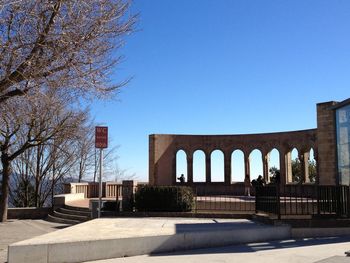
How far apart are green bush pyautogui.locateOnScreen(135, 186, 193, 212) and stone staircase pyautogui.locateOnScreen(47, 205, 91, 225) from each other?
105 inches

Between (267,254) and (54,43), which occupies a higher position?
(54,43)

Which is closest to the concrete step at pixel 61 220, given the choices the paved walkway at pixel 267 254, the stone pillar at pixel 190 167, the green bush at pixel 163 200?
the green bush at pixel 163 200

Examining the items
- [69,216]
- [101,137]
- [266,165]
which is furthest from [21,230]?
[266,165]

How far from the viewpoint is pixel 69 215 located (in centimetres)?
2019

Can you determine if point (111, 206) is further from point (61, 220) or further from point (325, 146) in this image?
point (325, 146)

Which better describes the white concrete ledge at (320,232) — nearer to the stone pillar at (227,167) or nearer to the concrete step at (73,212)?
the concrete step at (73,212)

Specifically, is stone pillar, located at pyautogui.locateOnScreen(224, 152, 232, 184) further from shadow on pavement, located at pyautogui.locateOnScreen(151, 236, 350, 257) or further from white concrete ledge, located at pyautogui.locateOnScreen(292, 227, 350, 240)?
shadow on pavement, located at pyautogui.locateOnScreen(151, 236, 350, 257)

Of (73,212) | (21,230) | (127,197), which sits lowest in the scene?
(21,230)

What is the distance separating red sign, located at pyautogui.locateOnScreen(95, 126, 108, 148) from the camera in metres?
14.5

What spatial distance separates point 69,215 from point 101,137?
23.3 feet

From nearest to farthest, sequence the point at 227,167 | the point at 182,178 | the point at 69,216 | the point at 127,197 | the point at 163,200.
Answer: the point at 163,200
the point at 127,197
the point at 69,216
the point at 182,178
the point at 227,167

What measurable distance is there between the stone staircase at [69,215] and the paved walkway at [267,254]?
863 cm

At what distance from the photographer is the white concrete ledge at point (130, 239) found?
29.0 feet

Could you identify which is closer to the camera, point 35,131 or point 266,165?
point 35,131
